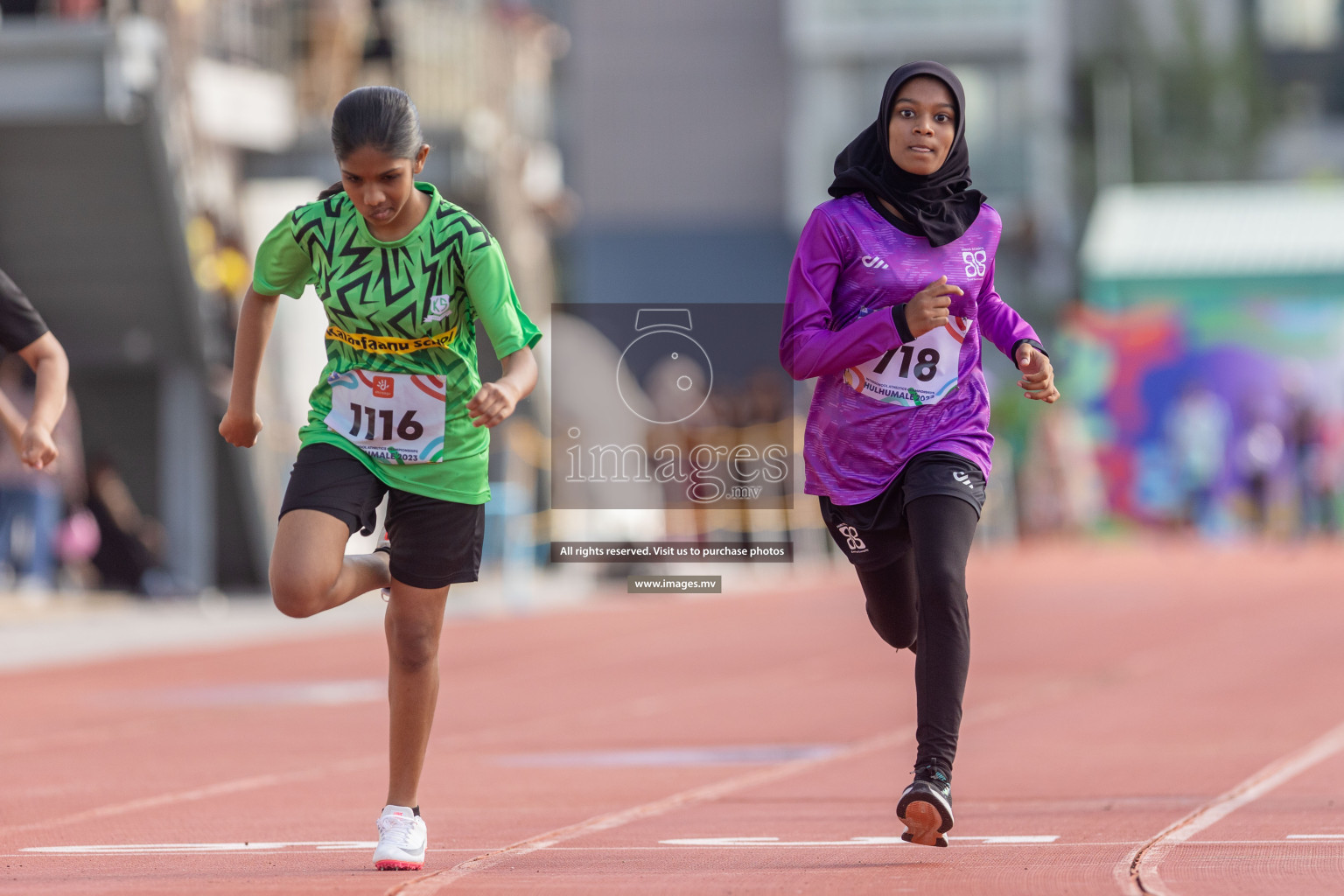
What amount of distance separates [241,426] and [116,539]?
14323mm

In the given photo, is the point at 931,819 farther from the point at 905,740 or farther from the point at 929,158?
the point at 905,740

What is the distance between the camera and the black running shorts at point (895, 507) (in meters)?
6.43

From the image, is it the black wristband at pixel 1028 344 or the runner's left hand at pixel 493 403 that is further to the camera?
the black wristband at pixel 1028 344

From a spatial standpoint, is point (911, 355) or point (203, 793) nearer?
point (911, 355)

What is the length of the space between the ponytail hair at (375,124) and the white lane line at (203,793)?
2769mm

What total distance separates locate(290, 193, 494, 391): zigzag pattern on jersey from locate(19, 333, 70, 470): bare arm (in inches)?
41.5

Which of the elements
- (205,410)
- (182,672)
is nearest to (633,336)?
(182,672)

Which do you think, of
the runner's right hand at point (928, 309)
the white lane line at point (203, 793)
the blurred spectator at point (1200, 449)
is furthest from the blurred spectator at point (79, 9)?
the blurred spectator at point (1200, 449)

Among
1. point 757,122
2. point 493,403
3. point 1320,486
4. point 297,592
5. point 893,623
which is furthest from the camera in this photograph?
point 757,122

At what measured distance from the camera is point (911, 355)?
21.3 feet

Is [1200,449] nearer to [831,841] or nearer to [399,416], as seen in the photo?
[831,841]

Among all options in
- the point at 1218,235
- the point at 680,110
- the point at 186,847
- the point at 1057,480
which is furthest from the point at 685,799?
the point at 680,110

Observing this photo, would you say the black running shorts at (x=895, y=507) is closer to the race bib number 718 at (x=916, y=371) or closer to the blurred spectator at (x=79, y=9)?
the race bib number 718 at (x=916, y=371)

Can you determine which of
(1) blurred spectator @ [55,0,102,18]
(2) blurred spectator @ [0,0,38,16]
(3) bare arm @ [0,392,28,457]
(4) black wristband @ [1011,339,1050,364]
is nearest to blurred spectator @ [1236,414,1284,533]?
(1) blurred spectator @ [55,0,102,18]
